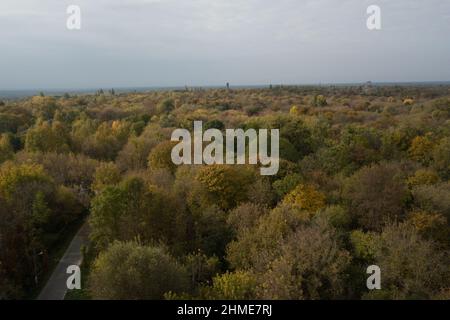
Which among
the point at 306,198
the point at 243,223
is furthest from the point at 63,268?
the point at 306,198

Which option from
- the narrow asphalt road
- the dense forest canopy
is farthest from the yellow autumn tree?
the narrow asphalt road

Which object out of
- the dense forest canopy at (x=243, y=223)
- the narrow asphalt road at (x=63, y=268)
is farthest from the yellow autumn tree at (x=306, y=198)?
the narrow asphalt road at (x=63, y=268)

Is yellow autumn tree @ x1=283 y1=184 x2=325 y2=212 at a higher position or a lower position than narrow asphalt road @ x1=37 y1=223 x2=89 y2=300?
higher

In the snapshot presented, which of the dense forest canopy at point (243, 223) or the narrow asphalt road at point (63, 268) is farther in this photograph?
the narrow asphalt road at point (63, 268)

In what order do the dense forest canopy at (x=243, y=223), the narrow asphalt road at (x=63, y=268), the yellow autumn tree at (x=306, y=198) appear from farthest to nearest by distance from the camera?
the yellow autumn tree at (x=306, y=198)
the narrow asphalt road at (x=63, y=268)
the dense forest canopy at (x=243, y=223)

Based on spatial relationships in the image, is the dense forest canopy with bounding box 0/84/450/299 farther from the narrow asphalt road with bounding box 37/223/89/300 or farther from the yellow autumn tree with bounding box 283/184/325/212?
the narrow asphalt road with bounding box 37/223/89/300

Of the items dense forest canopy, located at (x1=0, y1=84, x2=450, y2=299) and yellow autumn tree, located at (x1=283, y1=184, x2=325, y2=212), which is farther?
yellow autumn tree, located at (x1=283, y1=184, x2=325, y2=212)

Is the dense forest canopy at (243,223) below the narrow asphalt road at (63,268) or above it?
above

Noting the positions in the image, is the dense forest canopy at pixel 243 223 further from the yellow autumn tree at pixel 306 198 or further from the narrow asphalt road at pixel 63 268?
the narrow asphalt road at pixel 63 268
